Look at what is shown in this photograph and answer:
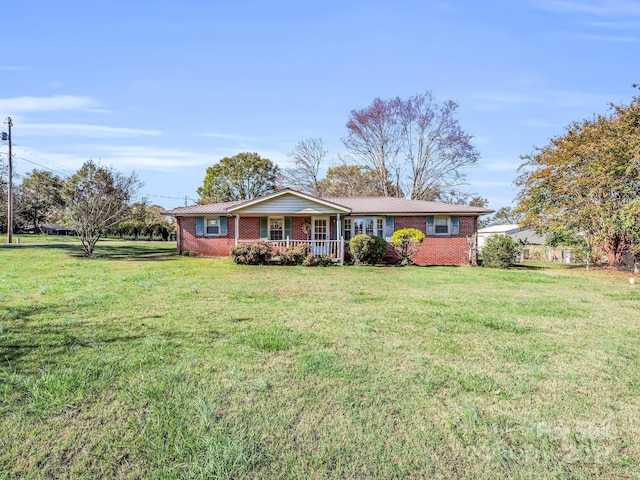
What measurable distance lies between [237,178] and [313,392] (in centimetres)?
4403

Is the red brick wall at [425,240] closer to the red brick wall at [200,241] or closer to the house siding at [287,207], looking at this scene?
the red brick wall at [200,241]

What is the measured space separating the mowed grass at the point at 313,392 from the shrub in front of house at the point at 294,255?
1018cm

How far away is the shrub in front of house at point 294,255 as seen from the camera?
683 inches

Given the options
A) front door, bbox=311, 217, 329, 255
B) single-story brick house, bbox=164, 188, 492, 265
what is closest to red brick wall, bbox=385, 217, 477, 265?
single-story brick house, bbox=164, 188, 492, 265

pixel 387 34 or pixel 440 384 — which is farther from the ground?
pixel 387 34

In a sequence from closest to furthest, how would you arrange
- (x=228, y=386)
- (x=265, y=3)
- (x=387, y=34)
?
1. (x=228, y=386)
2. (x=265, y=3)
3. (x=387, y=34)

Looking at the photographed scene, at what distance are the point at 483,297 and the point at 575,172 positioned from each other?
14.4 m

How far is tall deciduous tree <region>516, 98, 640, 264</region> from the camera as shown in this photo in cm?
1492

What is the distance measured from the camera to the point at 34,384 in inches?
135

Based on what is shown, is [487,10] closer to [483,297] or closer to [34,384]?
[483,297]

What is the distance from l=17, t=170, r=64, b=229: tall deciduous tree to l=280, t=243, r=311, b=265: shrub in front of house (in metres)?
40.7

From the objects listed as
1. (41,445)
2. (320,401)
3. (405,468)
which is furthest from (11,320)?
(405,468)

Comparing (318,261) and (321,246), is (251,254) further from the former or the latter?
(321,246)

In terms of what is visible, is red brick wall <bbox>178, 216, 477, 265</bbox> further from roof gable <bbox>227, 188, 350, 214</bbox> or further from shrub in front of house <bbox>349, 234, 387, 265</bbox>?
roof gable <bbox>227, 188, 350, 214</bbox>
